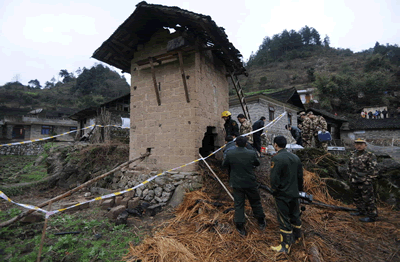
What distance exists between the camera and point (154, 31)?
657cm

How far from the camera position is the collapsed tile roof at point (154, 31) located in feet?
16.6

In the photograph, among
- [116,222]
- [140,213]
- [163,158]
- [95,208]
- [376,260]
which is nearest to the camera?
[376,260]

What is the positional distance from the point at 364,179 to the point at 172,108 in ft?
16.7

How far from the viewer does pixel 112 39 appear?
621 centimetres

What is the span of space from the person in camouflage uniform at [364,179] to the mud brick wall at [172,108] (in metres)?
3.79

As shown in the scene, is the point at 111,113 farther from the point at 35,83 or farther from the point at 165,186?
the point at 35,83

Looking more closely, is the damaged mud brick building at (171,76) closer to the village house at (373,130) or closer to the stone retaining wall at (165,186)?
the stone retaining wall at (165,186)

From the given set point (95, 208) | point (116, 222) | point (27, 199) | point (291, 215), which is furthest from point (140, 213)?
point (27, 199)

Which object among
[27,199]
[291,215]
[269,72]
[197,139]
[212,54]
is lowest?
[27,199]

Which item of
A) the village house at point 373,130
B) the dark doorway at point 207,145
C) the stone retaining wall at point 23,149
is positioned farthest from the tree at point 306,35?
the stone retaining wall at point 23,149

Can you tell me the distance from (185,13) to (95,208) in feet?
19.0

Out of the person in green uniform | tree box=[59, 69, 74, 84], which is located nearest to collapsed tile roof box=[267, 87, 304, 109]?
the person in green uniform

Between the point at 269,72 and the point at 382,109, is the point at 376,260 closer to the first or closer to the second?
the point at 382,109

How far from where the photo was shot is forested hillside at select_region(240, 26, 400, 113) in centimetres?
3100
